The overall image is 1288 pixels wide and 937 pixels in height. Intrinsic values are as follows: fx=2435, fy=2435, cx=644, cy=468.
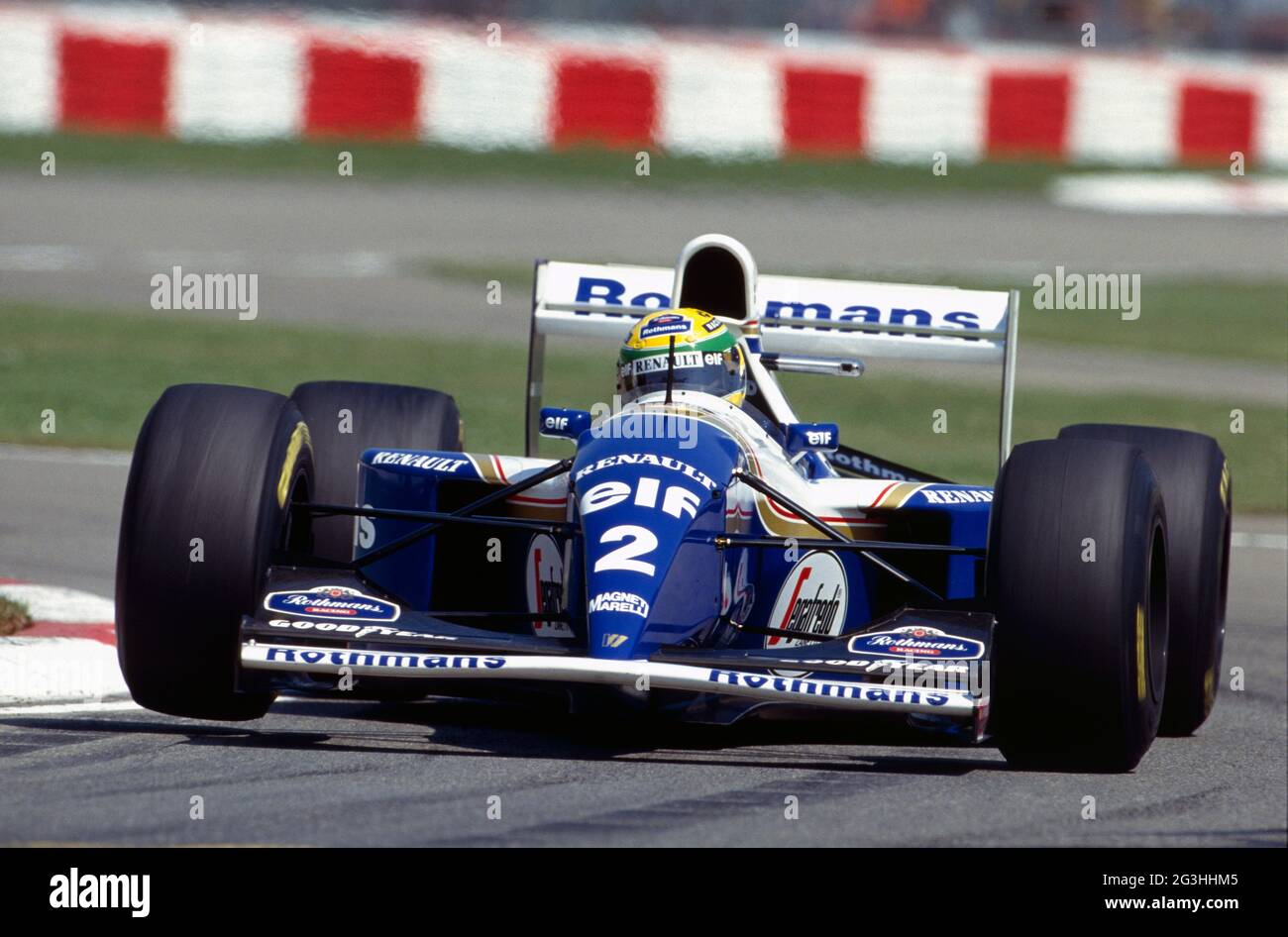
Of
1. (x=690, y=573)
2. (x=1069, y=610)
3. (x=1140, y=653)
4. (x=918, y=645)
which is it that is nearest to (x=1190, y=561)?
(x=1140, y=653)

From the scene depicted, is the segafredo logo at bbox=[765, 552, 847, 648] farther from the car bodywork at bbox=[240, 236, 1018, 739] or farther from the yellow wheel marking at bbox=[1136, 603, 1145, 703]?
the yellow wheel marking at bbox=[1136, 603, 1145, 703]

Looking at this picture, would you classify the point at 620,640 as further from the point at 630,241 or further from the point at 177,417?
the point at 630,241

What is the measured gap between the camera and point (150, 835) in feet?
18.0

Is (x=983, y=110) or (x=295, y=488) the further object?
Answer: (x=983, y=110)

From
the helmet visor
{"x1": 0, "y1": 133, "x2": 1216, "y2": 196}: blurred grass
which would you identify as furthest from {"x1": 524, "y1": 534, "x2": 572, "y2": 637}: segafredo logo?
{"x1": 0, "y1": 133, "x2": 1216, "y2": 196}: blurred grass

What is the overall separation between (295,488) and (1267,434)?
34.7 ft

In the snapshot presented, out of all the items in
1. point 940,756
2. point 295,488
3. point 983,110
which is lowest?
point 940,756

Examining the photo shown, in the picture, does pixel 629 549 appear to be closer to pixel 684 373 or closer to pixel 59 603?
pixel 684 373

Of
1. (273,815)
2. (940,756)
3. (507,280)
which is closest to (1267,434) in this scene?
(507,280)

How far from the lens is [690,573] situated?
7078 mm

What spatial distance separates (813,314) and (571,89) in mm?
18035

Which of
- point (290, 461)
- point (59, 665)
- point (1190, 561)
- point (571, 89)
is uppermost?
point (571, 89)

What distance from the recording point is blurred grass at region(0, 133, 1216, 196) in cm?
2622

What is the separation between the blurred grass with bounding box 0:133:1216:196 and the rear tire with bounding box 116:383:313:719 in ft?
62.9
